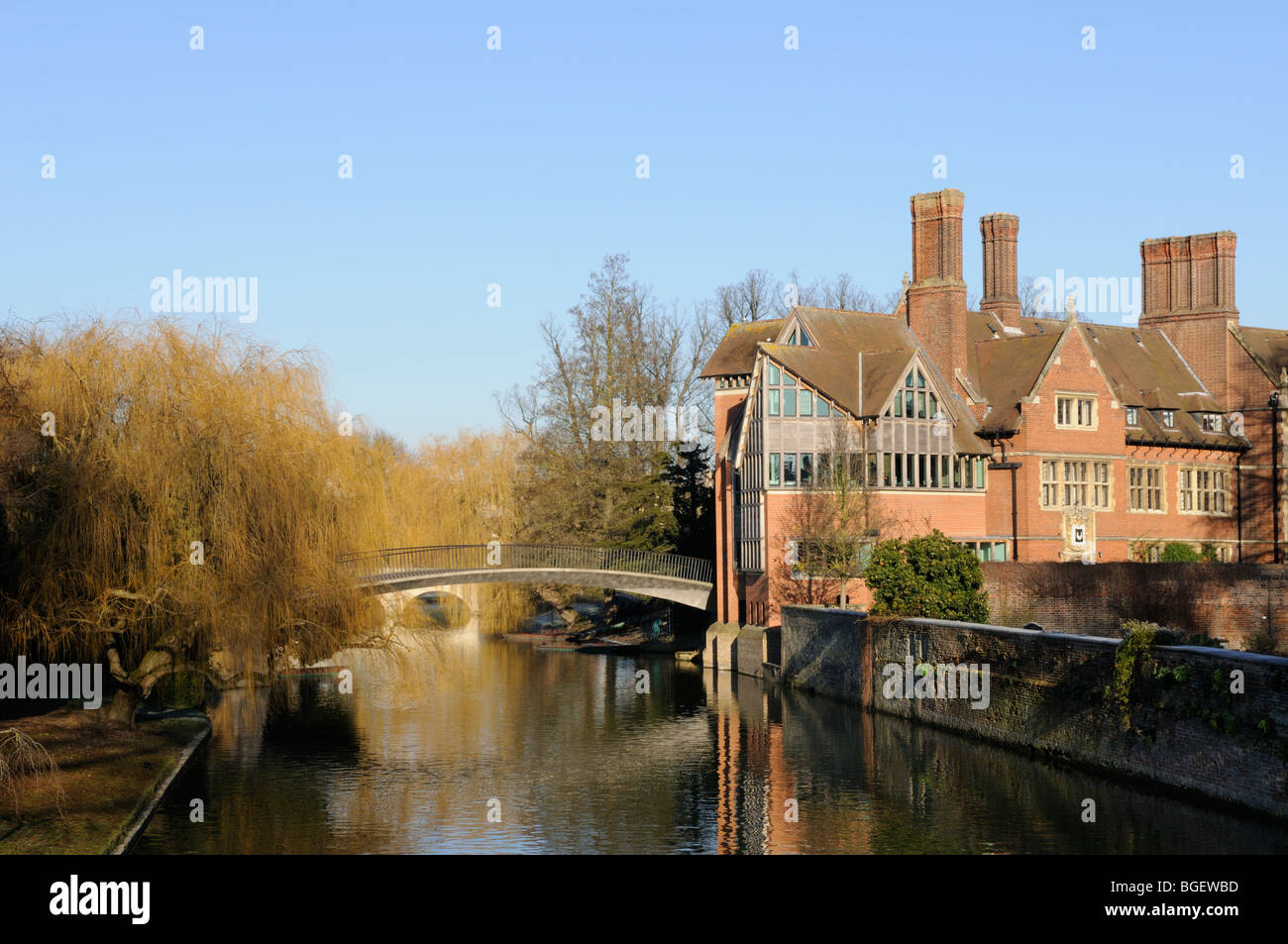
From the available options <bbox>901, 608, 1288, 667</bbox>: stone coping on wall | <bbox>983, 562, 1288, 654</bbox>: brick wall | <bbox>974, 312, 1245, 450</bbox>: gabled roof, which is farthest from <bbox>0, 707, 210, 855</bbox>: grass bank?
<bbox>974, 312, 1245, 450</bbox>: gabled roof

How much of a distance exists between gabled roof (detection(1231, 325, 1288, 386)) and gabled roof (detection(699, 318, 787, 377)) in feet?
58.3

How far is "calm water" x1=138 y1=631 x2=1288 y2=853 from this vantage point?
790 inches

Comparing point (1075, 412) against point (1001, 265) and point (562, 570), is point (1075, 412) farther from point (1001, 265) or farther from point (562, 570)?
point (562, 570)

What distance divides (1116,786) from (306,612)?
16173 mm

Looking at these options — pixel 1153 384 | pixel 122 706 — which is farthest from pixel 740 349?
pixel 122 706

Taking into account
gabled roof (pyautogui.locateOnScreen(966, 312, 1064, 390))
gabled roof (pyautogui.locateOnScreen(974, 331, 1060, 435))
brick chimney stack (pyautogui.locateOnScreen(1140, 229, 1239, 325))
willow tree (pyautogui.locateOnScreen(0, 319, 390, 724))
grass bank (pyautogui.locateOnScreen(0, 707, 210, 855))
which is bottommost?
grass bank (pyautogui.locateOnScreen(0, 707, 210, 855))

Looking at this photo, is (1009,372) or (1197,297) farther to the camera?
(1197,297)

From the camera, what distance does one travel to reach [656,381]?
59.8 metres

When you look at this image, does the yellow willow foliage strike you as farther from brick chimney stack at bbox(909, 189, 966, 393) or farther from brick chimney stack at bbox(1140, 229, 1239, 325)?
brick chimney stack at bbox(1140, 229, 1239, 325)

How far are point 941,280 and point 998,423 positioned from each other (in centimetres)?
587

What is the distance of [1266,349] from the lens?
52188 mm

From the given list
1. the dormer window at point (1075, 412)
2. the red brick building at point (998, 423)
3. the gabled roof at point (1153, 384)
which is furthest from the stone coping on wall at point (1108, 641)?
the gabled roof at point (1153, 384)

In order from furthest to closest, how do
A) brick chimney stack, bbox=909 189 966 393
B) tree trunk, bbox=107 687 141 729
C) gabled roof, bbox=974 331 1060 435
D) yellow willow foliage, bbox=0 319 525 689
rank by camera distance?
brick chimney stack, bbox=909 189 966 393 < gabled roof, bbox=974 331 1060 435 < tree trunk, bbox=107 687 141 729 < yellow willow foliage, bbox=0 319 525 689
